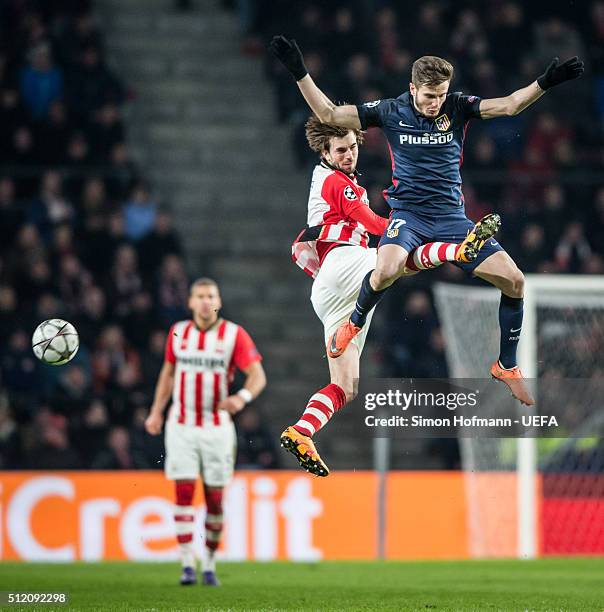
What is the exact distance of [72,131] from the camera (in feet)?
48.0

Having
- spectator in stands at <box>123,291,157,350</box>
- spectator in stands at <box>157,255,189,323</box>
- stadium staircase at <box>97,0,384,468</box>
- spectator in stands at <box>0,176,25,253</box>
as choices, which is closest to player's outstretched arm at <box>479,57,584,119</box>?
stadium staircase at <box>97,0,384,468</box>

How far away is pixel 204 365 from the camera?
399 inches

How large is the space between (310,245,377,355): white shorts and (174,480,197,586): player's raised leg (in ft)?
7.01

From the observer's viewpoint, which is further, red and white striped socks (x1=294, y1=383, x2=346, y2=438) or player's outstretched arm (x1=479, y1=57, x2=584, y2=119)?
red and white striped socks (x1=294, y1=383, x2=346, y2=438)

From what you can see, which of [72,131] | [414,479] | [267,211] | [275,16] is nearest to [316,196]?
[414,479]

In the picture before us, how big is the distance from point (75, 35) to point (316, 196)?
796cm

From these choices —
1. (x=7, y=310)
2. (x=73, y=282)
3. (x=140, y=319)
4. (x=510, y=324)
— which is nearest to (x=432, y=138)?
(x=510, y=324)

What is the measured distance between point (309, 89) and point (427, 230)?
103 cm

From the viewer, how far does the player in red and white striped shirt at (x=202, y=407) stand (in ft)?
32.9

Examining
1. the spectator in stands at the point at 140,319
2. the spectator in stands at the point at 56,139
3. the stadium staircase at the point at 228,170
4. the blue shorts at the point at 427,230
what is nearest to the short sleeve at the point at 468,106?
the blue shorts at the point at 427,230

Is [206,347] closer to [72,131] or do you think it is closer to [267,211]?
[267,211]

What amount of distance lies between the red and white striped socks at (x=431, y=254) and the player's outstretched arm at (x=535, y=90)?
2.47ft

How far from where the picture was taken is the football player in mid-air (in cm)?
778

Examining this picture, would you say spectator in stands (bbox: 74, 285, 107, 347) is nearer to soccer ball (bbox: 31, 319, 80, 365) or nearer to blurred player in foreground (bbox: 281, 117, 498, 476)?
soccer ball (bbox: 31, 319, 80, 365)
